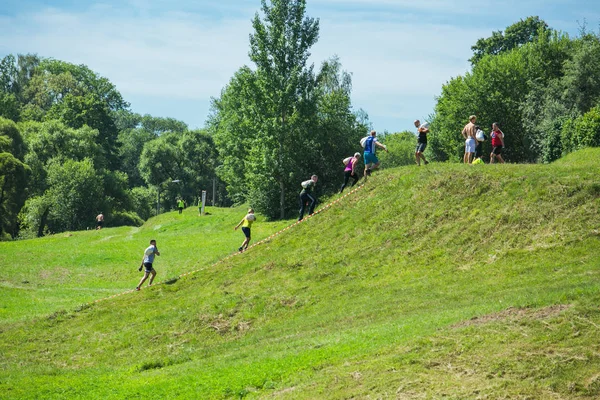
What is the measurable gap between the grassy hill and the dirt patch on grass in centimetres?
8

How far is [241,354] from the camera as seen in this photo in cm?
2175

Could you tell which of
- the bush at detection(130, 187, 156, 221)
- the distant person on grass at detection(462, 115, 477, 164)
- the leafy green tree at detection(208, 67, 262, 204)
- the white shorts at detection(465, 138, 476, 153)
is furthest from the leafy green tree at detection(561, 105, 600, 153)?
the bush at detection(130, 187, 156, 221)

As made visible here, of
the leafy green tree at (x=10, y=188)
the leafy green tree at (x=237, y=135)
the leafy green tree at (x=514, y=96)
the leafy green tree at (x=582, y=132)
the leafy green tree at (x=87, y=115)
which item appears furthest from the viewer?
the leafy green tree at (x=87, y=115)

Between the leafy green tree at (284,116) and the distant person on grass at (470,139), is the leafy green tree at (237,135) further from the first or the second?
the distant person on grass at (470,139)

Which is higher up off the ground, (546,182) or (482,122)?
(482,122)

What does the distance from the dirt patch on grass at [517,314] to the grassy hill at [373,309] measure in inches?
3.1

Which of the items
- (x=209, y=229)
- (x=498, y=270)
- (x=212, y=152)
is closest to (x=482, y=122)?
(x=209, y=229)

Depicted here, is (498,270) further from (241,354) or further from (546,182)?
(241,354)

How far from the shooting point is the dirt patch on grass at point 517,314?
17344 mm

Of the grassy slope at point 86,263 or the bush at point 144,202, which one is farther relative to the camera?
the bush at point 144,202

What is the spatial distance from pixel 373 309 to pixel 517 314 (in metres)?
7.02

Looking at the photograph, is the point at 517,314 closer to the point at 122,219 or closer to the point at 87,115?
the point at 122,219

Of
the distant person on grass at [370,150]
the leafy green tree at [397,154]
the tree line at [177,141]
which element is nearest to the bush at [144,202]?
the tree line at [177,141]

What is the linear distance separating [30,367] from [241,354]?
7912 mm
